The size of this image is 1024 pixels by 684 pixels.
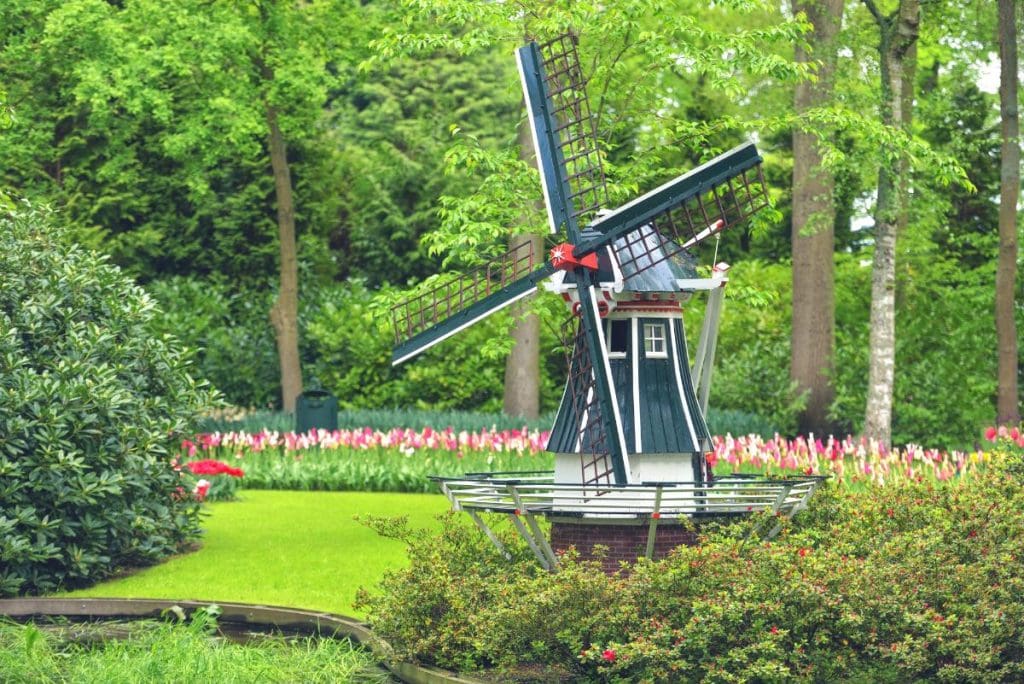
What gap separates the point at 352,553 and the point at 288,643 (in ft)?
13.5

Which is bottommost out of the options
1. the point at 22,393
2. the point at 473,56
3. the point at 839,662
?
the point at 839,662

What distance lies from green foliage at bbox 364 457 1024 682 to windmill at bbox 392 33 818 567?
1.78 feet

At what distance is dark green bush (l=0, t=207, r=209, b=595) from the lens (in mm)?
15367

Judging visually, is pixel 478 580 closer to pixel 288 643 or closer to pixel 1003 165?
pixel 288 643

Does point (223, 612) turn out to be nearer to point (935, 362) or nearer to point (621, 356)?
point (621, 356)

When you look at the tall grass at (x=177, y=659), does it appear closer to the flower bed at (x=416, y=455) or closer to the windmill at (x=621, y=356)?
the windmill at (x=621, y=356)

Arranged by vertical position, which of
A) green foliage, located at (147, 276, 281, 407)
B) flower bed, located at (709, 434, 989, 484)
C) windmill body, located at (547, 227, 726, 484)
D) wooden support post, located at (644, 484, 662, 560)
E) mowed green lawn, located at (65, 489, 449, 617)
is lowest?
mowed green lawn, located at (65, 489, 449, 617)

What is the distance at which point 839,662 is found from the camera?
11.6m

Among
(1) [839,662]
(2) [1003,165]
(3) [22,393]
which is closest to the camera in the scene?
(1) [839,662]

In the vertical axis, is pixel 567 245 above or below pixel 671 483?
above

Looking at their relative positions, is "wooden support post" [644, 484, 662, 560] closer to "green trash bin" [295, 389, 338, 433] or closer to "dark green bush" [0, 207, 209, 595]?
"dark green bush" [0, 207, 209, 595]

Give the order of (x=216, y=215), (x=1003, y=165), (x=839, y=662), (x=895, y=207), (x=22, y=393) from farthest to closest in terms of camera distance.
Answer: (x=216, y=215) < (x=1003, y=165) < (x=895, y=207) < (x=22, y=393) < (x=839, y=662)

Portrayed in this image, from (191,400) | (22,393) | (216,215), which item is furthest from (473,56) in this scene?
(22,393)

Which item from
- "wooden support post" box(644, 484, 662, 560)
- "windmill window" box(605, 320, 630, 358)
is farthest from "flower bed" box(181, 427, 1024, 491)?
"wooden support post" box(644, 484, 662, 560)
